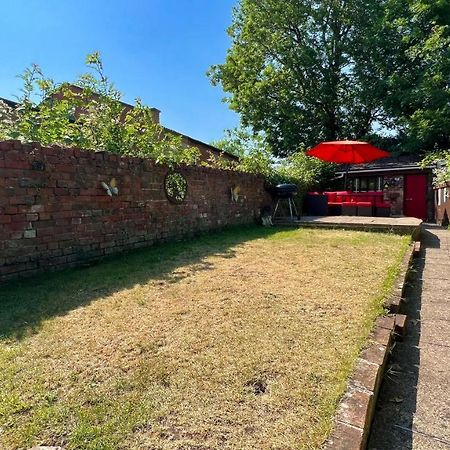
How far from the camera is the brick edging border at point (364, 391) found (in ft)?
4.80

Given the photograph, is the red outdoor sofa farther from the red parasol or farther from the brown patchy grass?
the brown patchy grass

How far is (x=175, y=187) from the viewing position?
6211 mm

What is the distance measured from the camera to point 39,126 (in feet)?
13.8

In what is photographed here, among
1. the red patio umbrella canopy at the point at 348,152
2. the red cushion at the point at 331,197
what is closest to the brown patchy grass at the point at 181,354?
the red patio umbrella canopy at the point at 348,152

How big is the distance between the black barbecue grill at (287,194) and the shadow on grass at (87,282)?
12.7ft

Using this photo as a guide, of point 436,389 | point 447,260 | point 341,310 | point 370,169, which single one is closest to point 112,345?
point 341,310

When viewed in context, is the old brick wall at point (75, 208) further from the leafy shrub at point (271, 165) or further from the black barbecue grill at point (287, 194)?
the black barbecue grill at point (287, 194)

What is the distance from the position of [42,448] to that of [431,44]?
1795cm

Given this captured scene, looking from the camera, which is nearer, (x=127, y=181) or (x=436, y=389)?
(x=436, y=389)

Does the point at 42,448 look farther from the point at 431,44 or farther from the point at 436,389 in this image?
the point at 431,44

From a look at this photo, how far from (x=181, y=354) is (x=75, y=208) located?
294cm

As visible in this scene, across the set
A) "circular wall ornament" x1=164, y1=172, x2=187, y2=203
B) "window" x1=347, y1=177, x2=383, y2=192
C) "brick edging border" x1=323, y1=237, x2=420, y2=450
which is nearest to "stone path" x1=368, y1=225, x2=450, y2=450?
"brick edging border" x1=323, y1=237, x2=420, y2=450

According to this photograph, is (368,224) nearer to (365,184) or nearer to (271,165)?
(271,165)

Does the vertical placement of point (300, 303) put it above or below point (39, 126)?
below
